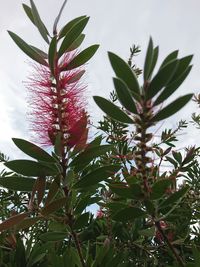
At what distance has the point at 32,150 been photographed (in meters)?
1.36

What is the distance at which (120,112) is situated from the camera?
3.47 feet

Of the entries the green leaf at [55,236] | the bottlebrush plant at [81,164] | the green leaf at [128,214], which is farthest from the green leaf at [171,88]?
the green leaf at [55,236]

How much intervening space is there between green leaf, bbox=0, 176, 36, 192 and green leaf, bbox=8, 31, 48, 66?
0.46 meters

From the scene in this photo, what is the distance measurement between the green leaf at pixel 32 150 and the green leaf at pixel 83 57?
358 mm

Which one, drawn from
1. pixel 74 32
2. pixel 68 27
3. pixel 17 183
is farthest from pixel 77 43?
pixel 17 183

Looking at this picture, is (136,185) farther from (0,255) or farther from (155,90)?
(0,255)

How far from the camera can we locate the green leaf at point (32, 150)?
1349 millimetres

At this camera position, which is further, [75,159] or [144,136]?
[75,159]

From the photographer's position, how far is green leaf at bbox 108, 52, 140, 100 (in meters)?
0.98

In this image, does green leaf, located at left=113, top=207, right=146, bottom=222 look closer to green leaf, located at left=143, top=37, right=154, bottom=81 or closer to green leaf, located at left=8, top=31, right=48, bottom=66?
green leaf, located at left=143, top=37, right=154, bottom=81

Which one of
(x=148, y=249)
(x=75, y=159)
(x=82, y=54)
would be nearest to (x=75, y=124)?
(x=75, y=159)

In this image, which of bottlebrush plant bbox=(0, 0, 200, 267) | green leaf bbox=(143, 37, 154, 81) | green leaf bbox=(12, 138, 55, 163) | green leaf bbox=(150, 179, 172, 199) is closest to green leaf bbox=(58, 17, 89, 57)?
bottlebrush plant bbox=(0, 0, 200, 267)

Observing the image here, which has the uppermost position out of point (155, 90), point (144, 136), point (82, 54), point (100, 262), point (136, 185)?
point (82, 54)

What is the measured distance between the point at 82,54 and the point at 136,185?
0.65 m
